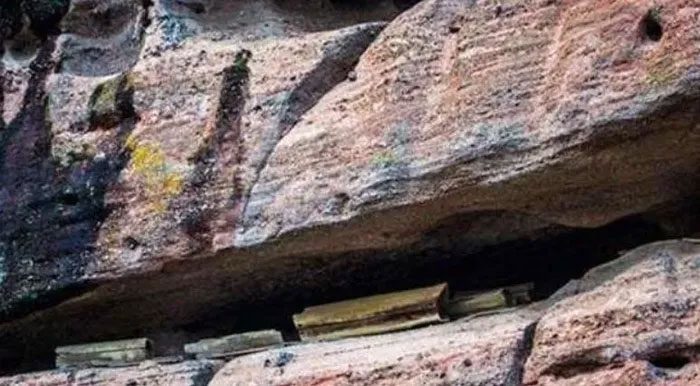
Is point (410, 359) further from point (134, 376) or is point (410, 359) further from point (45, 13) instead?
point (45, 13)

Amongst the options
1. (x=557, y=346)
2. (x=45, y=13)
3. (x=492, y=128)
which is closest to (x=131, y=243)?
(x=45, y=13)

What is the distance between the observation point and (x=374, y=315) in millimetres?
4305

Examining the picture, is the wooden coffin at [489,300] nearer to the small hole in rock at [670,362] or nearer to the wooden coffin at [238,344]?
the wooden coffin at [238,344]

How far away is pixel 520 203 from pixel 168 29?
4.99 ft

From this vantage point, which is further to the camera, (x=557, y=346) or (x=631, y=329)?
(x=557, y=346)

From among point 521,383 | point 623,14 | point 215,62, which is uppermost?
point 215,62

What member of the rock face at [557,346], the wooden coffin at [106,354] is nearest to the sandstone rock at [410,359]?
the rock face at [557,346]

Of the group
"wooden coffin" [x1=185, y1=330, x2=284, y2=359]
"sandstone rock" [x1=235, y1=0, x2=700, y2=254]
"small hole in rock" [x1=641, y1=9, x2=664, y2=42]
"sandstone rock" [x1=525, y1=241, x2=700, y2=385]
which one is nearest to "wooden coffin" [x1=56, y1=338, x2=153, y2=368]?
"wooden coffin" [x1=185, y1=330, x2=284, y2=359]

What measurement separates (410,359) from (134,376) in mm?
996

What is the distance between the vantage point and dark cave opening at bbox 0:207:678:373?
4.27m

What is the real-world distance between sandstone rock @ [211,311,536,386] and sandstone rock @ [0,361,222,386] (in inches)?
2.8

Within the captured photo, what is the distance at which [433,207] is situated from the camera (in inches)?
161

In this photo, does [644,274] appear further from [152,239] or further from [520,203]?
[152,239]

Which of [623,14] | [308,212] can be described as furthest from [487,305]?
[623,14]
